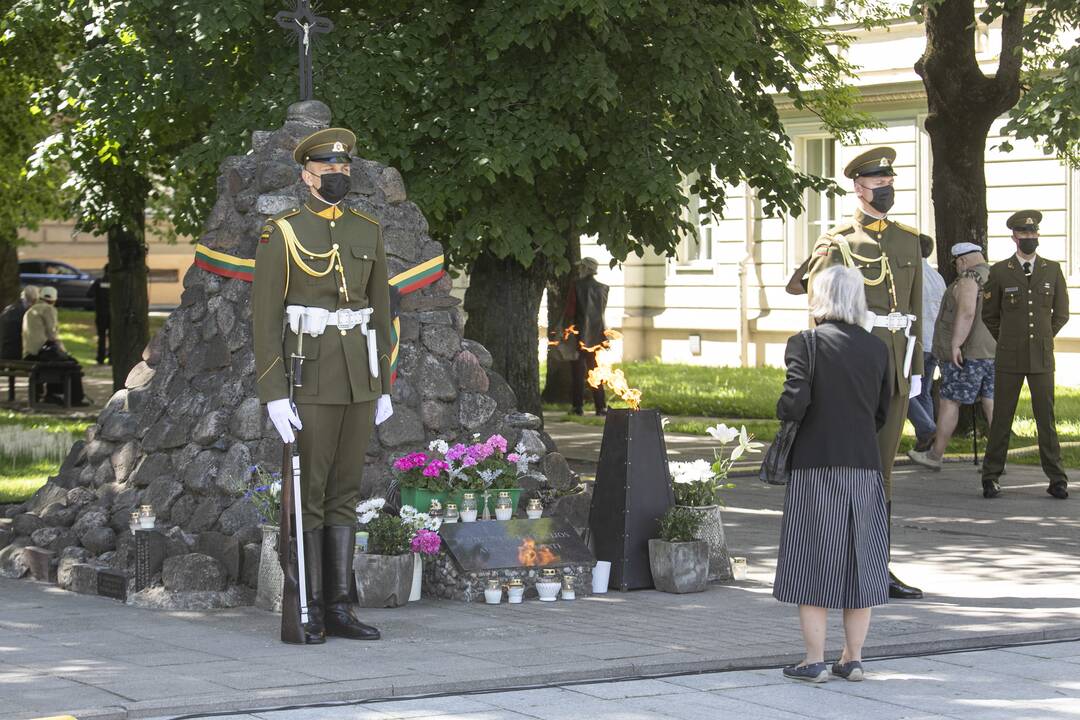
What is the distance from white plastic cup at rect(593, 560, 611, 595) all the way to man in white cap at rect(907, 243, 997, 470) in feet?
21.6

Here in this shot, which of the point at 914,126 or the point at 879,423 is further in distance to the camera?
the point at 914,126

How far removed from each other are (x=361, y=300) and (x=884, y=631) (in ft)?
9.62

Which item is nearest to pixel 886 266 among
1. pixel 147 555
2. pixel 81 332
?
pixel 147 555

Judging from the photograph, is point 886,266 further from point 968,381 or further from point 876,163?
point 968,381

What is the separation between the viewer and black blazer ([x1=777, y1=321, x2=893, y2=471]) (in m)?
7.57

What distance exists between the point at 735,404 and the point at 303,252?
48.9 feet

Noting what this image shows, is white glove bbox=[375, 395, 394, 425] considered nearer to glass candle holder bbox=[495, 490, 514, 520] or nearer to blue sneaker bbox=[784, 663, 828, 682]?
glass candle holder bbox=[495, 490, 514, 520]

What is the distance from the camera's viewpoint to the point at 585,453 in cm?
1791

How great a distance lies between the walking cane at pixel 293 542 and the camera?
8289mm

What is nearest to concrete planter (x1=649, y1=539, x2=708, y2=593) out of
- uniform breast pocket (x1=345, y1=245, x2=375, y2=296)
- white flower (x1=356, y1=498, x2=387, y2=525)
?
white flower (x1=356, y1=498, x2=387, y2=525)

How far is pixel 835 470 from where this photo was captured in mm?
7594

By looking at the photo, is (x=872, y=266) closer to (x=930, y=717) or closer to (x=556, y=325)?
(x=930, y=717)

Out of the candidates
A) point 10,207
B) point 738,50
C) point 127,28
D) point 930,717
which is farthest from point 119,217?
point 930,717

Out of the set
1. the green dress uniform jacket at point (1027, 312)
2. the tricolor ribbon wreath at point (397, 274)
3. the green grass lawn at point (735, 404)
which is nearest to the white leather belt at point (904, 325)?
the tricolor ribbon wreath at point (397, 274)
